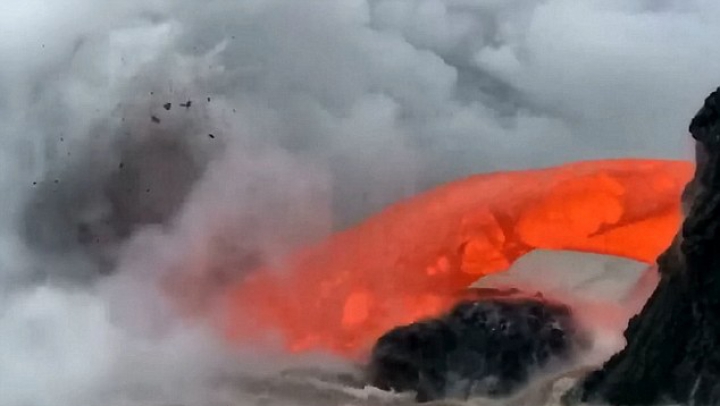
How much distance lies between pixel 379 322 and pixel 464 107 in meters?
0.54

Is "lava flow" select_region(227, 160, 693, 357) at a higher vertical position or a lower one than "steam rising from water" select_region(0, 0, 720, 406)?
lower

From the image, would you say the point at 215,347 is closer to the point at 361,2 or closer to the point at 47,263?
the point at 47,263

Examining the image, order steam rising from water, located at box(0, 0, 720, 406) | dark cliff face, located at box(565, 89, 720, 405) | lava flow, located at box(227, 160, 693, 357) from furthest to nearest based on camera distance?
steam rising from water, located at box(0, 0, 720, 406)
lava flow, located at box(227, 160, 693, 357)
dark cliff face, located at box(565, 89, 720, 405)

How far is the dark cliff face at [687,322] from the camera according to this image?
2.22m

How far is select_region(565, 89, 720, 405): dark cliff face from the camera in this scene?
2221 millimetres

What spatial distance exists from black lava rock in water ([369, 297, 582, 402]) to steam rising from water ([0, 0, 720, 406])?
331 millimetres

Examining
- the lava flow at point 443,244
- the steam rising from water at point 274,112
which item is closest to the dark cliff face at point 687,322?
the lava flow at point 443,244

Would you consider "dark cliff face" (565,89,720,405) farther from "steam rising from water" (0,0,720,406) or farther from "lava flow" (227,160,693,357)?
"steam rising from water" (0,0,720,406)

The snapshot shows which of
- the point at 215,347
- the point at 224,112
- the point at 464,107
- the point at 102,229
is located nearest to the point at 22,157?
the point at 102,229

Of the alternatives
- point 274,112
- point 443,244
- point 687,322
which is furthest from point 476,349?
point 274,112

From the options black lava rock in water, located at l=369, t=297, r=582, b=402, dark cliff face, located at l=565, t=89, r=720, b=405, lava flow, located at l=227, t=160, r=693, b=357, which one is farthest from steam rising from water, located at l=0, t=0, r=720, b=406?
black lava rock in water, located at l=369, t=297, r=582, b=402

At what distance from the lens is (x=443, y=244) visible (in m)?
2.43

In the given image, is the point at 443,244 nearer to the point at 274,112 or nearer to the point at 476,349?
the point at 476,349

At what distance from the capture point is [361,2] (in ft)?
8.33
